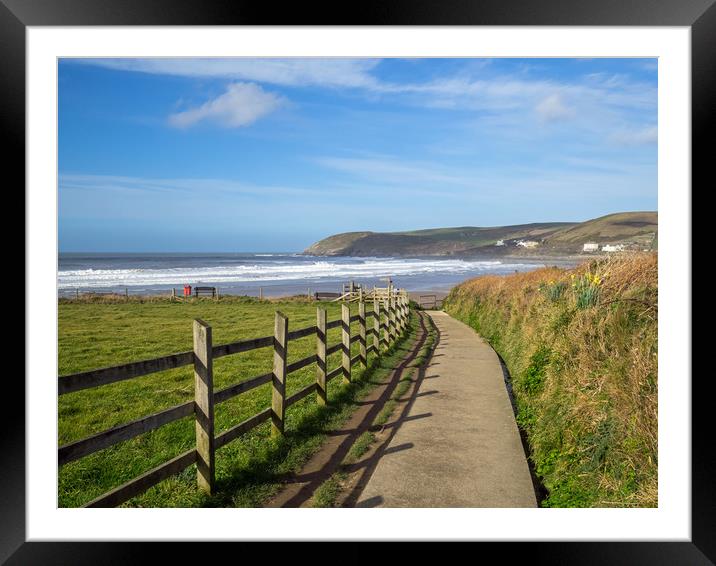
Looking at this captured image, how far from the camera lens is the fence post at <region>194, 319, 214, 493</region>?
4.30 meters

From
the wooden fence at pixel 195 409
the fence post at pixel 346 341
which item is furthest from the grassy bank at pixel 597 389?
the wooden fence at pixel 195 409

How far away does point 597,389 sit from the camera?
5.33 metres

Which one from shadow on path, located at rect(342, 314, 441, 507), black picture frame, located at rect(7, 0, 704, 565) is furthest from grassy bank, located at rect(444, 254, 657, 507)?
shadow on path, located at rect(342, 314, 441, 507)

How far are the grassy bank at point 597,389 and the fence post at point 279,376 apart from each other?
256 centimetres

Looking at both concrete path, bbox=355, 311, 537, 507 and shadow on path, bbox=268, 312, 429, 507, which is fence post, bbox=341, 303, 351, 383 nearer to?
shadow on path, bbox=268, 312, 429, 507

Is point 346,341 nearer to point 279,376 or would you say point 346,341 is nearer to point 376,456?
point 279,376

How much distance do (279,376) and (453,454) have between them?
75.0 inches

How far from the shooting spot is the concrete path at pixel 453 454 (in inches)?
179

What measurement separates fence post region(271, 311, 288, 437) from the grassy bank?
2561mm
